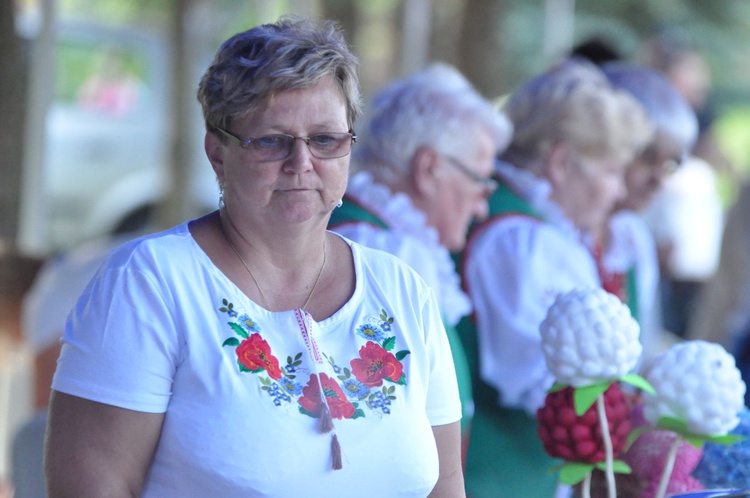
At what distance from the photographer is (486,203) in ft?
10.4

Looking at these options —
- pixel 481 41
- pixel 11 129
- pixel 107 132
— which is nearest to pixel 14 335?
pixel 11 129

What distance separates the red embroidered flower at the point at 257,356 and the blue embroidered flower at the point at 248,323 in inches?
0.5

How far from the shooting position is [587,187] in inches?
134

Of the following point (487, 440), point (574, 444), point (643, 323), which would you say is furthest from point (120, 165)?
point (574, 444)

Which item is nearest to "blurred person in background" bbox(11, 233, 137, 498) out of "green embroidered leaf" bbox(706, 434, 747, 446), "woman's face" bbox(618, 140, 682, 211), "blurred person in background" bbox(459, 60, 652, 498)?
"blurred person in background" bbox(459, 60, 652, 498)

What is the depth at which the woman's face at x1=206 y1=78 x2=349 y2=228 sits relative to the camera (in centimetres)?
180

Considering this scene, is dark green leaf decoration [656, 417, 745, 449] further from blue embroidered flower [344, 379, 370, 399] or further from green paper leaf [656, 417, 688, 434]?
blue embroidered flower [344, 379, 370, 399]

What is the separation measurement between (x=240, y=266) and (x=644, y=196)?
7.90 feet

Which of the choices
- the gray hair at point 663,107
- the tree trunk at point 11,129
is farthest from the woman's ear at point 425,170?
the tree trunk at point 11,129

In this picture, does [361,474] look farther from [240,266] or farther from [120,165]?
[120,165]

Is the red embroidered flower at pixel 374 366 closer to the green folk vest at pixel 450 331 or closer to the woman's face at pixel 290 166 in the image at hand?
the woman's face at pixel 290 166

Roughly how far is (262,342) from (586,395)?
0.72 m

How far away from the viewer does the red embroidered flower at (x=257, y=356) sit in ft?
5.70

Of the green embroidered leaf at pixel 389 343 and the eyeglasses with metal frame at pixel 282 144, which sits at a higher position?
the eyeglasses with metal frame at pixel 282 144
